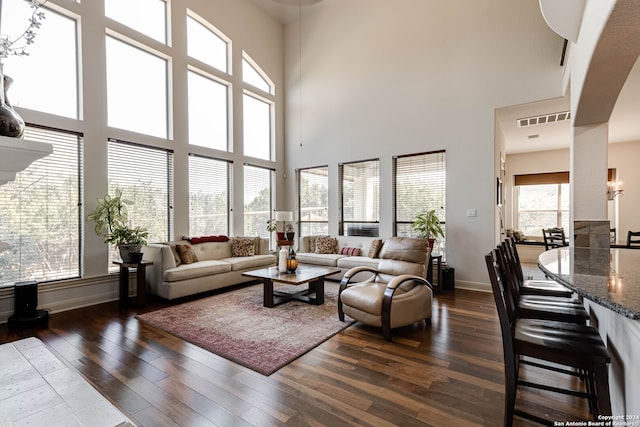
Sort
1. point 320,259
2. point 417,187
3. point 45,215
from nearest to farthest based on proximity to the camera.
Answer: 1. point 45,215
2. point 417,187
3. point 320,259

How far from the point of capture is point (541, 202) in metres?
8.78

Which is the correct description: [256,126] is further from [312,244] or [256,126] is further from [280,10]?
[312,244]

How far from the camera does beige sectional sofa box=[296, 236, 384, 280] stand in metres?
5.49

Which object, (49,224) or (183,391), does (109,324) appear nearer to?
(49,224)

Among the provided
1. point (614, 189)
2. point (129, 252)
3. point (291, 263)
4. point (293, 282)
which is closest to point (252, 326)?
point (293, 282)

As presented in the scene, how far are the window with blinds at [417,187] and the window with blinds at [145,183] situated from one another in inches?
166

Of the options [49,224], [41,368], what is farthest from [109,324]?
[41,368]

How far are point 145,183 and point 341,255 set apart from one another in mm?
3744

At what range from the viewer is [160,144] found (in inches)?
206

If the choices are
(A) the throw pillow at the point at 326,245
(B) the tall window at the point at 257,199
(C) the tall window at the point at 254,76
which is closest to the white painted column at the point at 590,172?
(A) the throw pillow at the point at 326,245

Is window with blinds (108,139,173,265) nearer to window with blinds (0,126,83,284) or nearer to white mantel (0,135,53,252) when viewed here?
window with blinds (0,126,83,284)

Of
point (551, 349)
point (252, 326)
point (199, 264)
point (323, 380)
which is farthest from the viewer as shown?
point (199, 264)

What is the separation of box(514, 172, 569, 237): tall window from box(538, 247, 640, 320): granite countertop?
24.3 feet

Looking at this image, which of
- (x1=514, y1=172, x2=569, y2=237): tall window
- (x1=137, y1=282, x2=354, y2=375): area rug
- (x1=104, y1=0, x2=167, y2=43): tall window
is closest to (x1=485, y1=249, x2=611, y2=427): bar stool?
(x1=137, y1=282, x2=354, y2=375): area rug
